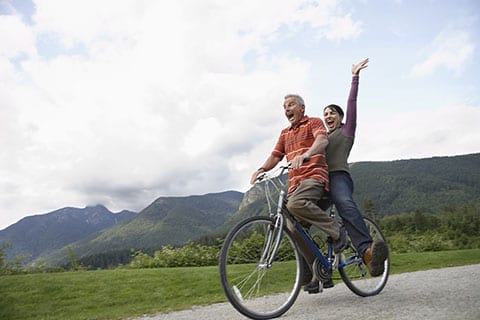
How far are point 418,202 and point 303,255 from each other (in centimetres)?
12367

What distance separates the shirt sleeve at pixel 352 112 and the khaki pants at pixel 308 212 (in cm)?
86

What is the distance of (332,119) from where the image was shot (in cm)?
474

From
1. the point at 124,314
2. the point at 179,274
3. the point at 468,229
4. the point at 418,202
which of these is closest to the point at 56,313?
the point at 124,314

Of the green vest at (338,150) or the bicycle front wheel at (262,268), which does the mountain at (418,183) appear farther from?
the bicycle front wheel at (262,268)


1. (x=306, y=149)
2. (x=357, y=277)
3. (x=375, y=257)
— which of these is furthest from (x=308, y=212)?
(x=357, y=277)

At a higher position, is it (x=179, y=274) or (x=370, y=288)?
Answer: (x=179, y=274)

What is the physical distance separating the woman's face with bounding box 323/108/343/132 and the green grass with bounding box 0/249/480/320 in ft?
9.28

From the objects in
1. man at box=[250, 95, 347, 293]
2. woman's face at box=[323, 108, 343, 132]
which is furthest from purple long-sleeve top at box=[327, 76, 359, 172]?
man at box=[250, 95, 347, 293]

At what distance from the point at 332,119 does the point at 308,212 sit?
4.71ft

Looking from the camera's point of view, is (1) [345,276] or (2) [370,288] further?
(2) [370,288]

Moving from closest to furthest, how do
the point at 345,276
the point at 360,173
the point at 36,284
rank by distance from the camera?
the point at 345,276 → the point at 36,284 → the point at 360,173

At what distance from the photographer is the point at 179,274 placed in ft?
24.4

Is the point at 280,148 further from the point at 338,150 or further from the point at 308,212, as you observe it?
the point at 308,212

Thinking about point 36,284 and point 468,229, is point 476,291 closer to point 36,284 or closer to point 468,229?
point 36,284
